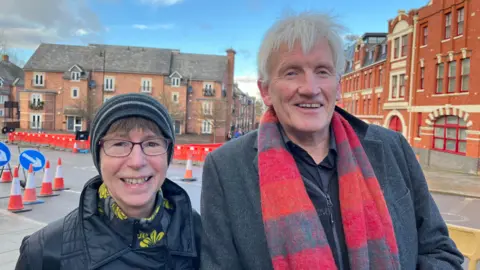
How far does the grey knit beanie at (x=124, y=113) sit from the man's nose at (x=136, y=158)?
17cm

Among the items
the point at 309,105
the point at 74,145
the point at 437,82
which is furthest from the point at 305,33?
the point at 437,82

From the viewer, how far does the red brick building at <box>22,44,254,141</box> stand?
48156 millimetres

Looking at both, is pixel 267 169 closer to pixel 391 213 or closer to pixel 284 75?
pixel 284 75

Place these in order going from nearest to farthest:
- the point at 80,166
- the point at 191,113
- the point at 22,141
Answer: the point at 80,166
the point at 22,141
the point at 191,113

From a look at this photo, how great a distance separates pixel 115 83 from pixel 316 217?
2070 inches

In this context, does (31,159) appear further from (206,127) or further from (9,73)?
(9,73)

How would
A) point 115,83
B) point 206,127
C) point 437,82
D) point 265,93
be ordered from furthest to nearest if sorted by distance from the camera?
point 115,83
point 206,127
point 437,82
point 265,93

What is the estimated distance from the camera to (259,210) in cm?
189

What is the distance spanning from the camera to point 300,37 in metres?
1.88

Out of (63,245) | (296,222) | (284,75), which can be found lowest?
(63,245)

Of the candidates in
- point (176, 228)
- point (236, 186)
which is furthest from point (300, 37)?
point (176, 228)

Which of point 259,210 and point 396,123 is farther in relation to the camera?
point 396,123

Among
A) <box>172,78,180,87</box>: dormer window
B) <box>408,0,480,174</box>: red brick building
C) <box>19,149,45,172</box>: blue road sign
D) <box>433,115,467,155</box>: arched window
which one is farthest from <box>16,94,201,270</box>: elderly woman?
<box>172,78,180,87</box>: dormer window

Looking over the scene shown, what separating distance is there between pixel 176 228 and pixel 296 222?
0.69m
